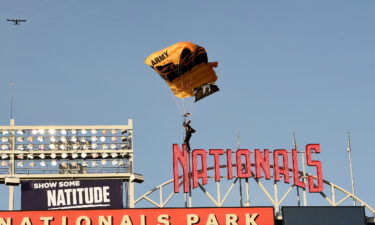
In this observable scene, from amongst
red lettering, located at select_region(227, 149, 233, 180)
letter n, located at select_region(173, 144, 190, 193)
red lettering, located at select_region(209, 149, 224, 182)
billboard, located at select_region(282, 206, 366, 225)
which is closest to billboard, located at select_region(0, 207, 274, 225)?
billboard, located at select_region(282, 206, 366, 225)

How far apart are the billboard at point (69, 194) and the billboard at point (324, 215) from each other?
13485 mm

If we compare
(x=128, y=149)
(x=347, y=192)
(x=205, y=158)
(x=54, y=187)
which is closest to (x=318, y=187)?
(x=347, y=192)

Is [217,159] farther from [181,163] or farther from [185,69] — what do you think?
[185,69]

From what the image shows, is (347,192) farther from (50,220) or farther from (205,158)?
(50,220)

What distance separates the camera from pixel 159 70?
3450 inches

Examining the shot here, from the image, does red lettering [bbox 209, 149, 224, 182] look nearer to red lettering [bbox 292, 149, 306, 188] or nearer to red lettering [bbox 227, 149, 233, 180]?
red lettering [bbox 227, 149, 233, 180]

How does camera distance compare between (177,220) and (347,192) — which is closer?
(177,220)

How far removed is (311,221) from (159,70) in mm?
16863

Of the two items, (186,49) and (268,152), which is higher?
(186,49)

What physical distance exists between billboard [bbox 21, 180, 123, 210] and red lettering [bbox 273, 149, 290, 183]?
41.3ft

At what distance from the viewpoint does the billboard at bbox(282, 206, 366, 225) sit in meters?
84.9

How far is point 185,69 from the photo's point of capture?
87.6 m

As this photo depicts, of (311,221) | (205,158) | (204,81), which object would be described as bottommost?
(311,221)

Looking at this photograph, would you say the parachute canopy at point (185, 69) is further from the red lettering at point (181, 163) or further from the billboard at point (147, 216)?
the billboard at point (147, 216)
